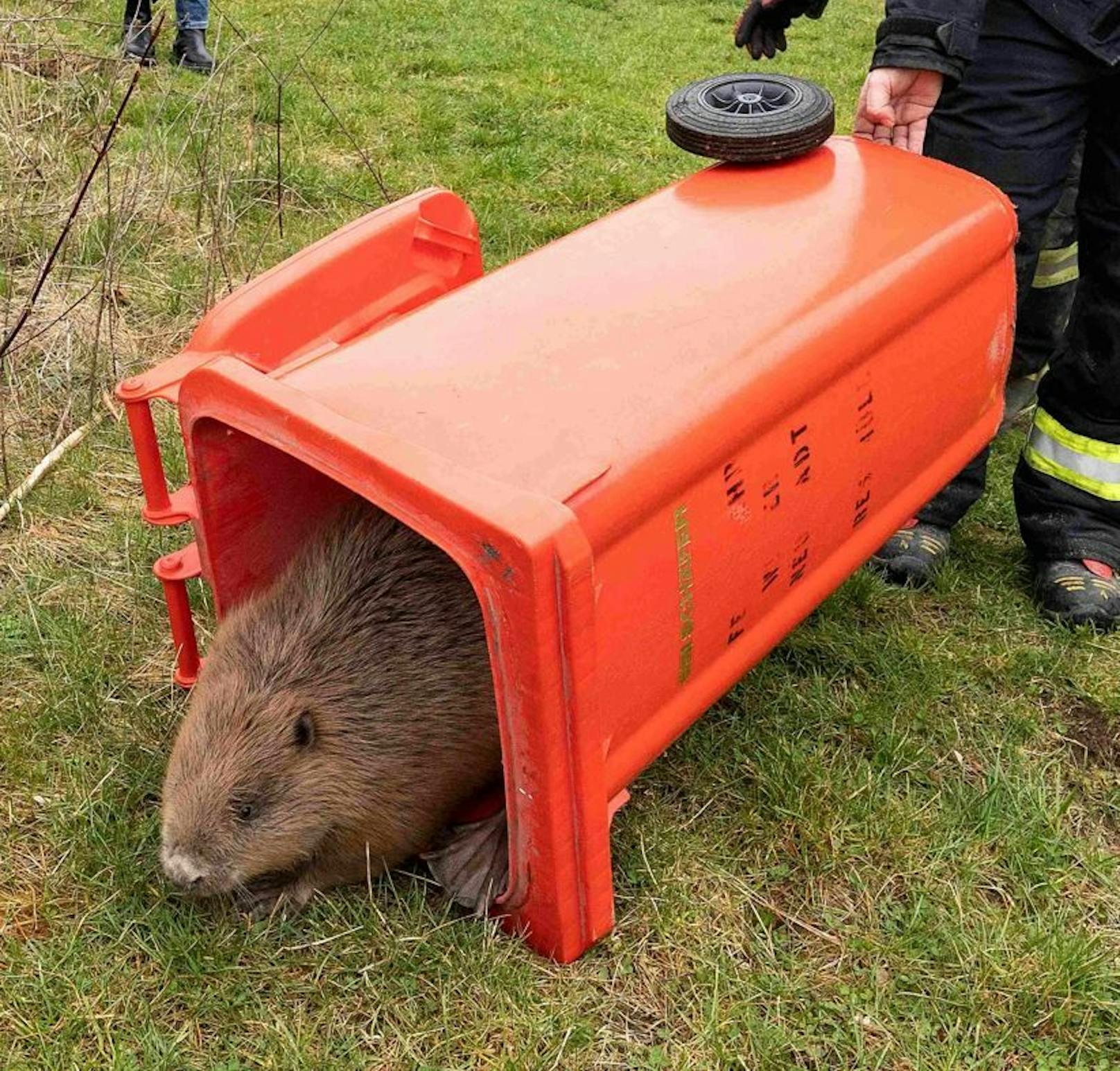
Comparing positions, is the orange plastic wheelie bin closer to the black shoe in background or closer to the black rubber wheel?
the black rubber wheel

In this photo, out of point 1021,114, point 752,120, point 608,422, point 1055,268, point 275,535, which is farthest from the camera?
point 1055,268

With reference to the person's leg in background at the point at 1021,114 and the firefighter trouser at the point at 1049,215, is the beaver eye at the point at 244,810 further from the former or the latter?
the person's leg in background at the point at 1021,114

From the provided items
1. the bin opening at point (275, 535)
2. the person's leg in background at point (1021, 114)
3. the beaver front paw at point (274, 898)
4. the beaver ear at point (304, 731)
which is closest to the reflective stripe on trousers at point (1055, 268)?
the person's leg in background at point (1021, 114)

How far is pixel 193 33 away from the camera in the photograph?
641 cm

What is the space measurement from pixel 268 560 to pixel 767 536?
1.07m

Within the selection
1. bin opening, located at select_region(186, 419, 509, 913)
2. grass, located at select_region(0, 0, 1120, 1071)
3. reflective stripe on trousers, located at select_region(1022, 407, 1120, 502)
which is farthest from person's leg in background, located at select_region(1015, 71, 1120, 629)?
bin opening, located at select_region(186, 419, 509, 913)

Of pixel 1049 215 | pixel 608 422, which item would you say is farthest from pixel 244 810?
pixel 1049 215

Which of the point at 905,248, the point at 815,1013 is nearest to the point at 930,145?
the point at 905,248

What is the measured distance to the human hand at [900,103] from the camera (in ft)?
9.33

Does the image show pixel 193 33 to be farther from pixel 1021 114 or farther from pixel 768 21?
pixel 1021 114

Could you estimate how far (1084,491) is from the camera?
3287 mm

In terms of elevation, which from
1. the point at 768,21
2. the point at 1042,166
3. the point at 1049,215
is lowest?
the point at 1049,215

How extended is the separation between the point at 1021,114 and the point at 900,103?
0.28 m

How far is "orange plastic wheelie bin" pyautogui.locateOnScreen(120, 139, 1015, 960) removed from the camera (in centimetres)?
191
